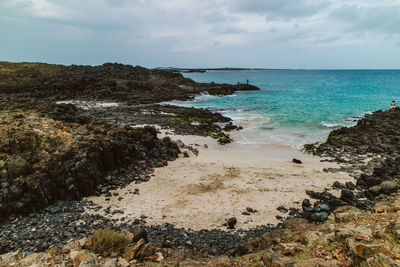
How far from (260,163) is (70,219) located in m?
10.6

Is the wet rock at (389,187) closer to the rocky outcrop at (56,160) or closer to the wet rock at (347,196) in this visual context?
the wet rock at (347,196)

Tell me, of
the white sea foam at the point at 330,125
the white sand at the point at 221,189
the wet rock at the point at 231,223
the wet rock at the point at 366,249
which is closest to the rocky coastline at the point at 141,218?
the wet rock at the point at 366,249

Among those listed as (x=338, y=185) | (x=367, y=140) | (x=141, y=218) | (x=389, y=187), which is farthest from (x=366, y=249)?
(x=367, y=140)

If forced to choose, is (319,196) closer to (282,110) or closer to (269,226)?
(269,226)

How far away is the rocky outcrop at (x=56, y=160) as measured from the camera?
31.4 ft

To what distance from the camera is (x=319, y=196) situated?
10969mm

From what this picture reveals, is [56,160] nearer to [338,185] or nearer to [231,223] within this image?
[231,223]

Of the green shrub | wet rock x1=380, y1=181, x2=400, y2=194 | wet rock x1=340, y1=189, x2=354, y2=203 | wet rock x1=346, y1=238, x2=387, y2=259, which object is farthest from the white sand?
wet rock x1=346, y1=238, x2=387, y2=259

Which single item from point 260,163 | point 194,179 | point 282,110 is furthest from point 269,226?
point 282,110

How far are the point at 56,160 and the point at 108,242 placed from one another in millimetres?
6197

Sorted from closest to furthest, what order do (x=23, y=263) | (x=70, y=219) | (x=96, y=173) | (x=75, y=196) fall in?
(x=23, y=263) < (x=70, y=219) < (x=75, y=196) < (x=96, y=173)

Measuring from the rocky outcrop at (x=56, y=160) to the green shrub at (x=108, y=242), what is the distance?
15.3ft

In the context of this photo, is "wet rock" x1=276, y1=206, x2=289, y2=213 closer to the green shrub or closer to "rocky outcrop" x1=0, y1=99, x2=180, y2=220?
the green shrub

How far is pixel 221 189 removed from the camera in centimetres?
1195
